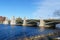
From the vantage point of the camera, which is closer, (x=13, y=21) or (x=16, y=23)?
(x=13, y=21)

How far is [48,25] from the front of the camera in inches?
5866

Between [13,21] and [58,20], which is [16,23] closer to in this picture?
[13,21]

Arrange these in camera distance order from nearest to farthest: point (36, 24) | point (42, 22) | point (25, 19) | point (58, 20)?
point (58, 20) < point (42, 22) < point (25, 19) < point (36, 24)

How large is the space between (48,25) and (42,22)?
1644 cm

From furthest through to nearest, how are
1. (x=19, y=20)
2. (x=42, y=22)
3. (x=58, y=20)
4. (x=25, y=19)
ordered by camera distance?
(x=19, y=20) < (x=25, y=19) < (x=42, y=22) < (x=58, y=20)

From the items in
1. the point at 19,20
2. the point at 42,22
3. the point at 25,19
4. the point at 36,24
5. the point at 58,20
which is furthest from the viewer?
the point at 19,20

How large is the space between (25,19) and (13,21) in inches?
839

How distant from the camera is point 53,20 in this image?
4656 inches

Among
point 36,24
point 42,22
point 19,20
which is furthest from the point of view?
point 19,20

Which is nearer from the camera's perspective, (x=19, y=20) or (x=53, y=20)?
(x=53, y=20)

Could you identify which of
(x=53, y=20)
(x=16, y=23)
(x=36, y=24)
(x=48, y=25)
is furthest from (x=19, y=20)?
(x=53, y=20)

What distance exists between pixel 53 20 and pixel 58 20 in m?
4.55

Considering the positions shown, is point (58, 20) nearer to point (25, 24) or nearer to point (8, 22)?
point (25, 24)

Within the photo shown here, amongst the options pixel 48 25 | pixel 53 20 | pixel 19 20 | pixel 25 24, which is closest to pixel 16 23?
pixel 19 20
